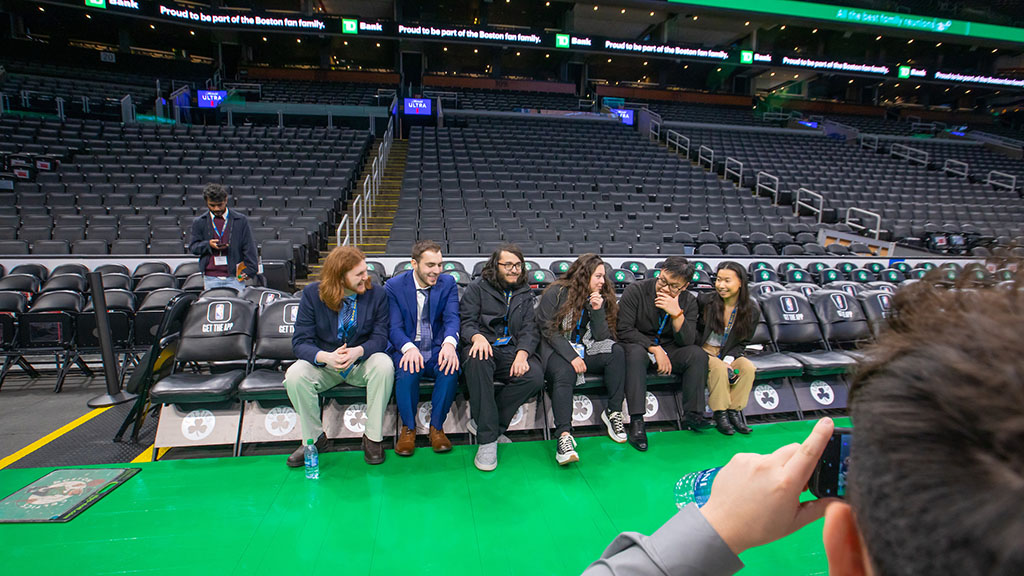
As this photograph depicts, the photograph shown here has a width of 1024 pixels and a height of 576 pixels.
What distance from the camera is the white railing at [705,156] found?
15641mm

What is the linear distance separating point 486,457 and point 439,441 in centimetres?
37

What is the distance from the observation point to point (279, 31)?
1806 cm

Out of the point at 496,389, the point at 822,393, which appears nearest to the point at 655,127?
the point at 822,393

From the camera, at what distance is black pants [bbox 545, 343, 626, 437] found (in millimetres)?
3133

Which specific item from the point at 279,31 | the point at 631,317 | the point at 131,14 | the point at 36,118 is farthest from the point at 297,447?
the point at 131,14

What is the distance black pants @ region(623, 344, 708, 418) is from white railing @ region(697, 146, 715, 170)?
1400 centimetres

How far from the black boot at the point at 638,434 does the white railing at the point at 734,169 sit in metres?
12.9

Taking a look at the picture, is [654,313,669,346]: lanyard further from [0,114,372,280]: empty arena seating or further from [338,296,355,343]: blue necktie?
[0,114,372,280]: empty arena seating

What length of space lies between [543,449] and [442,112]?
1694cm

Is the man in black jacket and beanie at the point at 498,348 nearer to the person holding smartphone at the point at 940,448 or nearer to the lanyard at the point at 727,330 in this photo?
the lanyard at the point at 727,330

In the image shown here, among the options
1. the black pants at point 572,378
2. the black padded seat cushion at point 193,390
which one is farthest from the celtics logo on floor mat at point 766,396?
the black padded seat cushion at point 193,390

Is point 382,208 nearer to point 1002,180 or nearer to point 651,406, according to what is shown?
point 651,406

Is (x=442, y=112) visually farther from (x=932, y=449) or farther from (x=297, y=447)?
(x=932, y=449)

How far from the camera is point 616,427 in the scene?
131 inches
